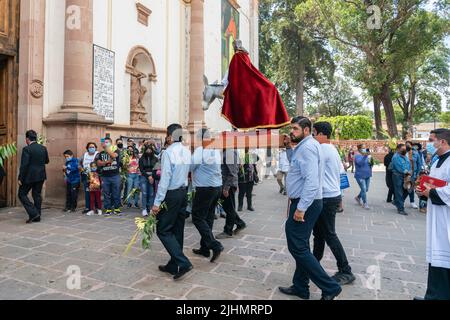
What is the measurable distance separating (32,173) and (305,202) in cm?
561

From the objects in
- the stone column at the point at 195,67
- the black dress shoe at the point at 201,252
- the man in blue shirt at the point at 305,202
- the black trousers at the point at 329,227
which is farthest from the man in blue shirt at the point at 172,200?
the stone column at the point at 195,67

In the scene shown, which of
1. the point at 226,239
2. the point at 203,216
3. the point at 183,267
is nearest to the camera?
the point at 183,267

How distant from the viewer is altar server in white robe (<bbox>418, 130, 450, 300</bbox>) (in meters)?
3.13

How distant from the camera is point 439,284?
322 cm

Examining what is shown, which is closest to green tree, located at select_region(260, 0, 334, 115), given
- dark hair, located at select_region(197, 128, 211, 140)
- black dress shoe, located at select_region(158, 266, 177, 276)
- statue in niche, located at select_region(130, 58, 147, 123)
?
statue in niche, located at select_region(130, 58, 147, 123)

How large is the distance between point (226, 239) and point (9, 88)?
609 cm

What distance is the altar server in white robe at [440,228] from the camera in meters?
3.13

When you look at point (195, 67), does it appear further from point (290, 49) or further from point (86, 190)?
point (290, 49)

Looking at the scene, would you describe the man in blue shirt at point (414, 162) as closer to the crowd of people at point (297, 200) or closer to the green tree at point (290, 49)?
the crowd of people at point (297, 200)

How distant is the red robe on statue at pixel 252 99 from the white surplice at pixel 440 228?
1757 mm

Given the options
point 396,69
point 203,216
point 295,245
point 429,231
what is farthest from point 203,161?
point 396,69

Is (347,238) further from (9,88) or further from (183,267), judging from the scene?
(9,88)

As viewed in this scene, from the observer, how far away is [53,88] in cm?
824
